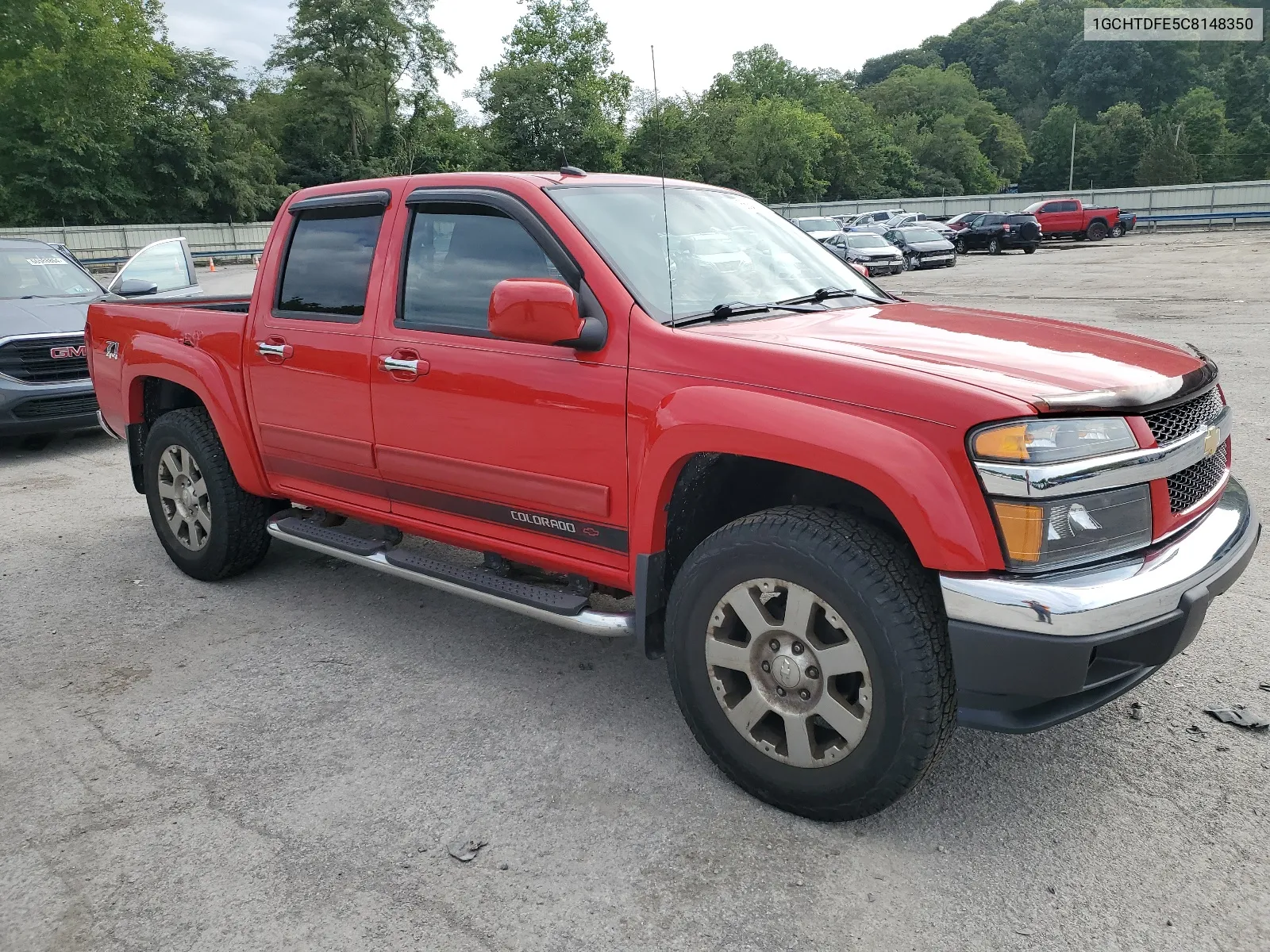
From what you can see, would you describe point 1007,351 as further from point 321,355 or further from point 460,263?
point 321,355

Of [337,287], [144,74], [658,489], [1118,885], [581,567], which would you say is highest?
[144,74]

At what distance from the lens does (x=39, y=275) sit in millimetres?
9531

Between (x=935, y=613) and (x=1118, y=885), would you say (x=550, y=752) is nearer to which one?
(x=935, y=613)

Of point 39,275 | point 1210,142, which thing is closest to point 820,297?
point 39,275

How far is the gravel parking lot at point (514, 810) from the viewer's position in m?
Result: 2.53

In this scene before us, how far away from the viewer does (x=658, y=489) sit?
10.1 ft

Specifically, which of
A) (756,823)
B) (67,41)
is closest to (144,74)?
(67,41)

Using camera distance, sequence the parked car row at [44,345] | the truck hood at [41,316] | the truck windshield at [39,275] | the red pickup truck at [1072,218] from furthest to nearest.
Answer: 1. the red pickup truck at [1072,218]
2. the truck windshield at [39,275]
3. the truck hood at [41,316]
4. the parked car row at [44,345]

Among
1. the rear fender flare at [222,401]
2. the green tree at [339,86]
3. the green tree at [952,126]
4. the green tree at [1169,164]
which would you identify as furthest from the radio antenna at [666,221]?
the green tree at [952,126]

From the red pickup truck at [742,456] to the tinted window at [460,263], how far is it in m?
0.01

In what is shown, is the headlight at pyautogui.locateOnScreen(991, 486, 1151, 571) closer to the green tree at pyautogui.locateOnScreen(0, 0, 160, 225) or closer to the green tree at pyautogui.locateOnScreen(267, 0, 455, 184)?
the green tree at pyautogui.locateOnScreen(0, 0, 160, 225)

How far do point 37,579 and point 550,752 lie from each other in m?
3.49

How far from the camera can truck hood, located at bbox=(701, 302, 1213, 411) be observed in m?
2.63

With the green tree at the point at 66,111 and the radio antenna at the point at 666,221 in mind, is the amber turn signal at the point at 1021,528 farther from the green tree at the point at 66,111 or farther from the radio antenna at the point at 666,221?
the green tree at the point at 66,111
